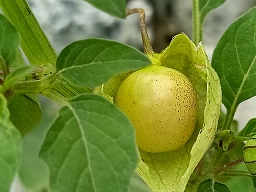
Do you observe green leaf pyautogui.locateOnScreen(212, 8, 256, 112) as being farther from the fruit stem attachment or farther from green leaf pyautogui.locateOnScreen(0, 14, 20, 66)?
green leaf pyautogui.locateOnScreen(0, 14, 20, 66)

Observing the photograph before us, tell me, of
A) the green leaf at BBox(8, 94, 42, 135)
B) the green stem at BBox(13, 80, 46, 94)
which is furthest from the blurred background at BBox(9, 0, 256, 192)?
the green stem at BBox(13, 80, 46, 94)

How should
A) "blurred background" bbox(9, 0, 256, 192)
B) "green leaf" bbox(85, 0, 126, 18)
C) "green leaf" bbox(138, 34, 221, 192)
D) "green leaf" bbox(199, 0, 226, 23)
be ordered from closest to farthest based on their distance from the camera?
1. "green leaf" bbox(85, 0, 126, 18)
2. "green leaf" bbox(138, 34, 221, 192)
3. "green leaf" bbox(199, 0, 226, 23)
4. "blurred background" bbox(9, 0, 256, 192)

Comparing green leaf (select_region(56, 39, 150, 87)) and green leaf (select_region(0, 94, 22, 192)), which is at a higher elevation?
green leaf (select_region(56, 39, 150, 87))

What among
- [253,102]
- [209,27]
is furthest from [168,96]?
[209,27]

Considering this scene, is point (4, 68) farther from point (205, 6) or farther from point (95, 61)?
point (205, 6)

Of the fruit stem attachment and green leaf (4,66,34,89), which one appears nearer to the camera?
green leaf (4,66,34,89)
